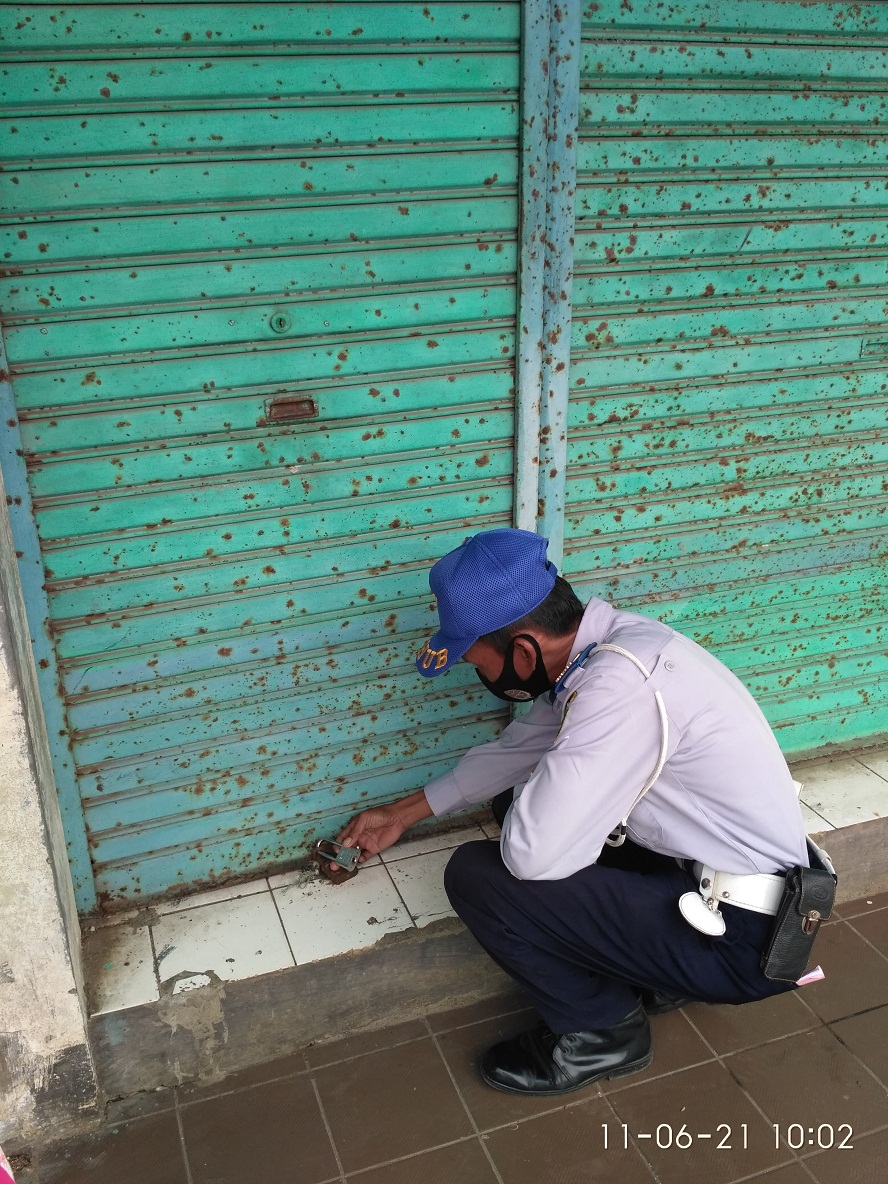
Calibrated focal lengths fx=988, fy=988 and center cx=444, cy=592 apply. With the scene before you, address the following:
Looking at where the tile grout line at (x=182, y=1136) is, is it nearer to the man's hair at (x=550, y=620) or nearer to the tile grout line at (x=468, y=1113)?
the tile grout line at (x=468, y=1113)

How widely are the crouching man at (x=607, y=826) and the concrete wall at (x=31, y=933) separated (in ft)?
3.62

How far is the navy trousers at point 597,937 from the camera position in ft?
9.39

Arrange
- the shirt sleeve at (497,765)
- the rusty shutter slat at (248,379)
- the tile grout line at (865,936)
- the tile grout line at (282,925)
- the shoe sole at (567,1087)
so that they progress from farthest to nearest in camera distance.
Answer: the tile grout line at (865,936) → the shirt sleeve at (497,765) → the tile grout line at (282,925) → the shoe sole at (567,1087) → the rusty shutter slat at (248,379)

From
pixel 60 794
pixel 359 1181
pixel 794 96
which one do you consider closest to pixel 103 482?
pixel 60 794

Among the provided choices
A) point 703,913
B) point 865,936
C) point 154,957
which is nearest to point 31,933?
point 154,957

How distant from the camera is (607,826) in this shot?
8.83 ft

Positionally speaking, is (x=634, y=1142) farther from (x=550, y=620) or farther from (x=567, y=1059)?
(x=550, y=620)

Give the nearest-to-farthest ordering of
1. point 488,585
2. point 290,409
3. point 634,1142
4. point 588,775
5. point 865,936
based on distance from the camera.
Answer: point 588,775
point 488,585
point 634,1142
point 290,409
point 865,936

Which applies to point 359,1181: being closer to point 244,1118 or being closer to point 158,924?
point 244,1118

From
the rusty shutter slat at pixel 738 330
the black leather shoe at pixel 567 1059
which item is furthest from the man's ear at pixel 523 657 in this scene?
the black leather shoe at pixel 567 1059

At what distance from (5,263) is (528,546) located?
5.20 ft

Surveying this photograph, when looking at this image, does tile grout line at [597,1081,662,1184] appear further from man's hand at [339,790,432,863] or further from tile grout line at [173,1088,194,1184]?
tile grout line at [173,1088,194,1184]

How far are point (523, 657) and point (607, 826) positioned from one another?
0.53m

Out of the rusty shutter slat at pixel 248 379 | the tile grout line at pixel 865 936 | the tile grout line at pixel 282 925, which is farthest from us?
the tile grout line at pixel 865 936
